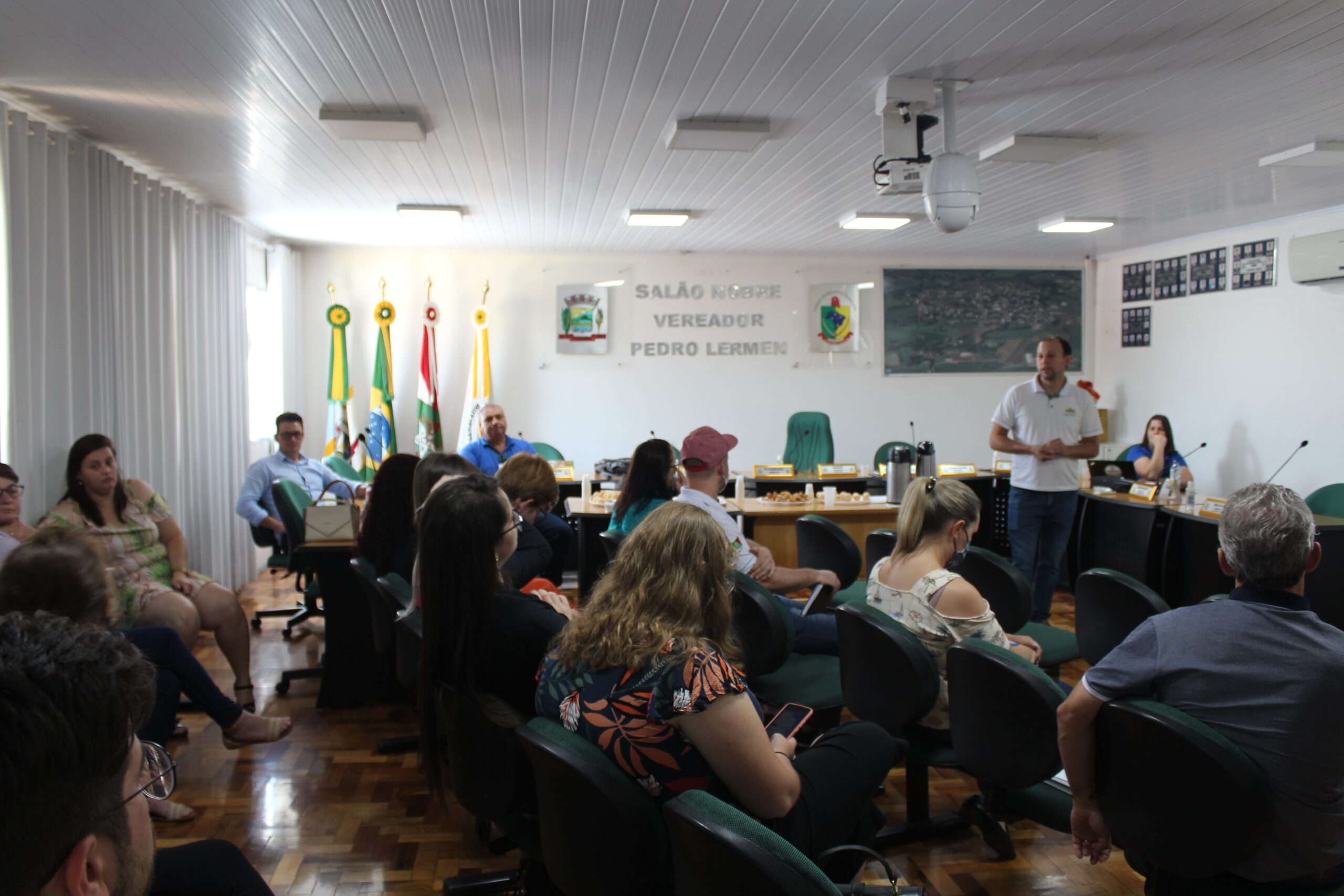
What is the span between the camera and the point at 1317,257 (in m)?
6.35

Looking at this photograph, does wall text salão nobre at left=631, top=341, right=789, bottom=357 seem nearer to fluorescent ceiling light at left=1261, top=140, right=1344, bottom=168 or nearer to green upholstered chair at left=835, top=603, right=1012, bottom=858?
fluorescent ceiling light at left=1261, top=140, right=1344, bottom=168

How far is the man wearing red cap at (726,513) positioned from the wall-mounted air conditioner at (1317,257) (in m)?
5.52

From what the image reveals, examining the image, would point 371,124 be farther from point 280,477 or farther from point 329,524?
point 280,477

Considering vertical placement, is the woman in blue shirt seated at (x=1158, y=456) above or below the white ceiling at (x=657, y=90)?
below

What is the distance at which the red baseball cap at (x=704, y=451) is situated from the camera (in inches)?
129

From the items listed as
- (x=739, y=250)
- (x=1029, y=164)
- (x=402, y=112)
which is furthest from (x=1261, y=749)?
(x=739, y=250)

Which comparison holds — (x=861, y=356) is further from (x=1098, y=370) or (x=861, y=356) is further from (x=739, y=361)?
(x=1098, y=370)

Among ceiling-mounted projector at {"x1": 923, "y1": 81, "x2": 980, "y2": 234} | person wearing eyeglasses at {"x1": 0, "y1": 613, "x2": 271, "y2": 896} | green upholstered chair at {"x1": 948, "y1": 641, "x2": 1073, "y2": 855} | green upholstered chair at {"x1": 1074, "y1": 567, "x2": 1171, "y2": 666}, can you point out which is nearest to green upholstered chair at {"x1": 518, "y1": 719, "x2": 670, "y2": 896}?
person wearing eyeglasses at {"x1": 0, "y1": 613, "x2": 271, "y2": 896}

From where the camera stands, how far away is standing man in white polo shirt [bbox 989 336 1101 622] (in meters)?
4.54

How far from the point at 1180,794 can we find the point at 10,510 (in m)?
3.93

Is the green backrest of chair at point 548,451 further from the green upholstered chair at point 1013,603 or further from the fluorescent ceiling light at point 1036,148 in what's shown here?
the green upholstered chair at point 1013,603

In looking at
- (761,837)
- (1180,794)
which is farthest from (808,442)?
(761,837)

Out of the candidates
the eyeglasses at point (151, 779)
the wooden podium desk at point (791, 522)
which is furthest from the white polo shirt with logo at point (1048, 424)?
the eyeglasses at point (151, 779)

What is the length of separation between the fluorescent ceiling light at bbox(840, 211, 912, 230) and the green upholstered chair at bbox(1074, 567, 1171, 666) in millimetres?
4293
